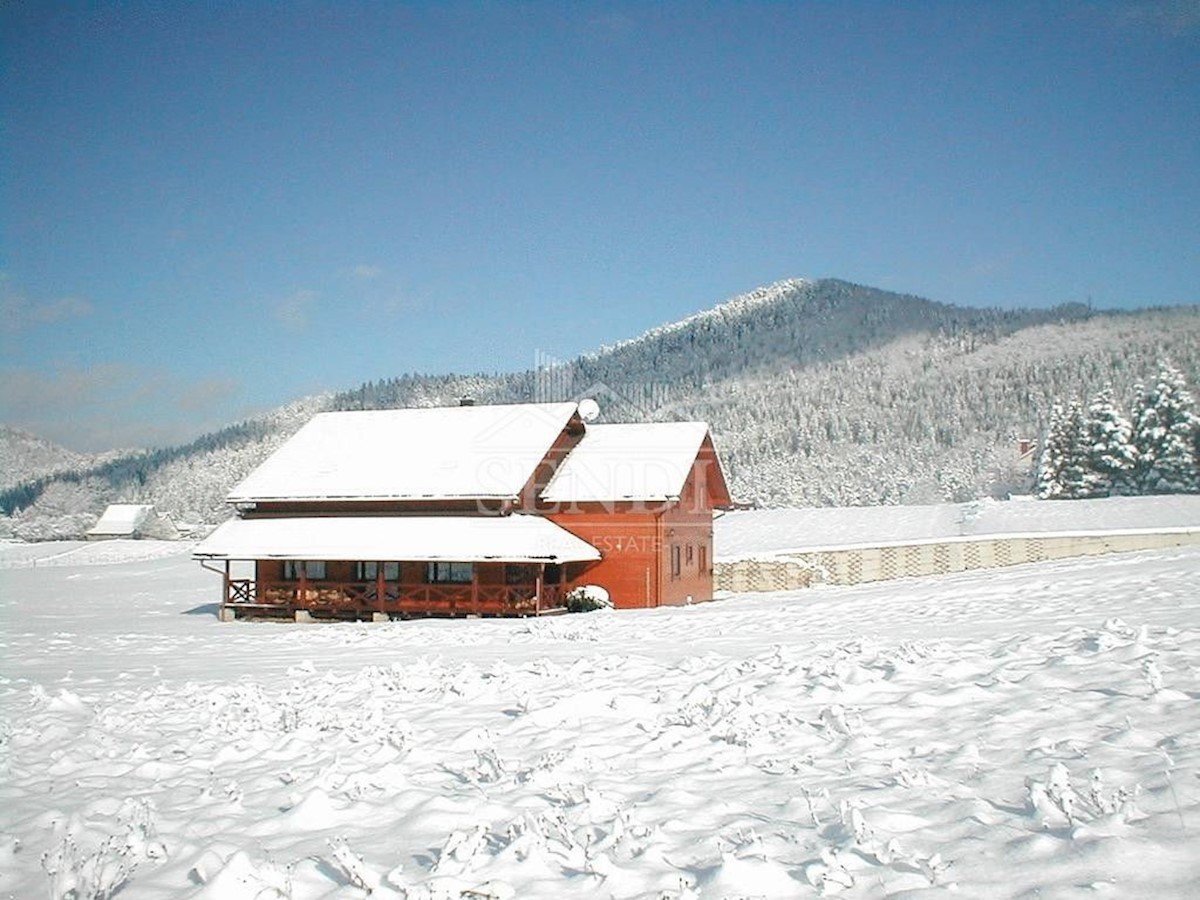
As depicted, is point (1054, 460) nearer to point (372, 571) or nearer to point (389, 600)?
point (372, 571)

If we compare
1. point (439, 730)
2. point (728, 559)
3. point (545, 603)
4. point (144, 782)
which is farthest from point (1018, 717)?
point (728, 559)

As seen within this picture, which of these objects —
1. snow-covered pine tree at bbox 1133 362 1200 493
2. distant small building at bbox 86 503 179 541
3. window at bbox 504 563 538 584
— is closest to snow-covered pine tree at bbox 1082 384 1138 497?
snow-covered pine tree at bbox 1133 362 1200 493

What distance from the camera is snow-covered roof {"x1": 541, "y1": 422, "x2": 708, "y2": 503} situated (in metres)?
28.1

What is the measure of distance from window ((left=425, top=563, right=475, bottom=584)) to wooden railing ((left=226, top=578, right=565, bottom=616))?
491 millimetres

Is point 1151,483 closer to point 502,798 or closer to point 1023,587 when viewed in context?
point 1023,587

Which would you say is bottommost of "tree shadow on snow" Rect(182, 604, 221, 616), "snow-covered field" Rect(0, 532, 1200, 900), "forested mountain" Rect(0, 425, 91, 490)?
"tree shadow on snow" Rect(182, 604, 221, 616)

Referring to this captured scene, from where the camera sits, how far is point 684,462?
2900cm

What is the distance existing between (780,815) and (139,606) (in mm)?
32654

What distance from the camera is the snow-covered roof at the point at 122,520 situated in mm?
89750

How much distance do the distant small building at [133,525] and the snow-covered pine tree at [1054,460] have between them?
236 feet

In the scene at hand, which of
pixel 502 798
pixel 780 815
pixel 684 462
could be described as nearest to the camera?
pixel 780 815

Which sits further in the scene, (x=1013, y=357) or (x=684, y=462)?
(x=1013, y=357)

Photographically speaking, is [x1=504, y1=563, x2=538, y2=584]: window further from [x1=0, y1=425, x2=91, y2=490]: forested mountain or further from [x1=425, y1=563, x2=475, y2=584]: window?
[x1=0, y1=425, x2=91, y2=490]: forested mountain

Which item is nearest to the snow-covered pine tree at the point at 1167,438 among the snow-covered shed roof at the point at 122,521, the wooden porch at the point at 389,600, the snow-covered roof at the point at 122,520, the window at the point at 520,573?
the wooden porch at the point at 389,600
